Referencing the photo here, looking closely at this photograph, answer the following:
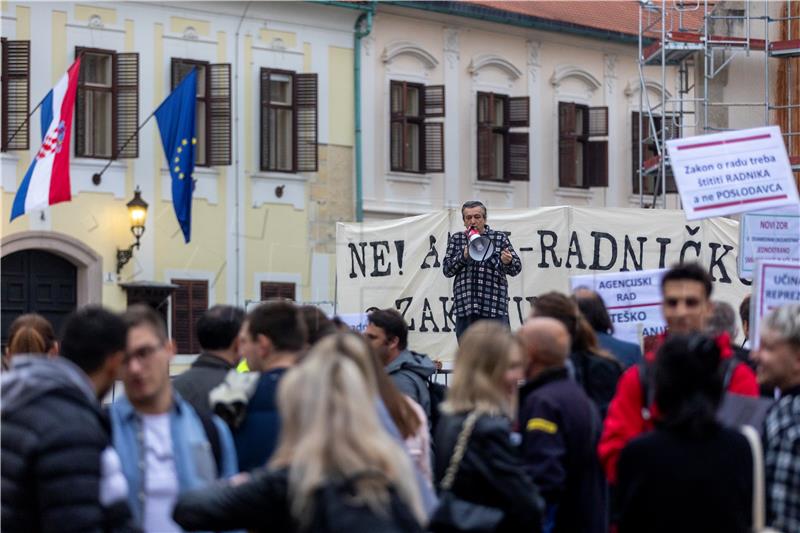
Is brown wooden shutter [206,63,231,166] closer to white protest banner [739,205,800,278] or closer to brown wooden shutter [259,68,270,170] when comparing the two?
brown wooden shutter [259,68,270,170]

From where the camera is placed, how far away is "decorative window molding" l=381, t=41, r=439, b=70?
3438 cm

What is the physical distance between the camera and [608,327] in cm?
962

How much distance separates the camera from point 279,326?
727cm

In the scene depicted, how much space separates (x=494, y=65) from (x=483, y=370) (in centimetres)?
2993

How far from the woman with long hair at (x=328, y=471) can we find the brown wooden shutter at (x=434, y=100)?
29.4 m

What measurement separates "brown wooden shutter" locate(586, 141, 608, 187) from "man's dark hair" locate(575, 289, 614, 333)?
28521 millimetres

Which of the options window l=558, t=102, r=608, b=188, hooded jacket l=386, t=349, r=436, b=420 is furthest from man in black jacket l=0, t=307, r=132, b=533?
window l=558, t=102, r=608, b=188

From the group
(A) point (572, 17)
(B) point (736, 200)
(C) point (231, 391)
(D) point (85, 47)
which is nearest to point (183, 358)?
(D) point (85, 47)

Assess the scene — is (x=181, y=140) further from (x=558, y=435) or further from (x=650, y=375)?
(x=650, y=375)

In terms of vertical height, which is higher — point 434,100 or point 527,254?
point 434,100

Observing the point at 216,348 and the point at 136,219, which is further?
the point at 136,219

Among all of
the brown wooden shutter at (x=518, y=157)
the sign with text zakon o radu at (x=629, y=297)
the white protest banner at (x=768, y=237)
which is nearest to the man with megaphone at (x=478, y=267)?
the sign with text zakon o radu at (x=629, y=297)

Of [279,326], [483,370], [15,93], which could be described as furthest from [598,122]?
[483,370]

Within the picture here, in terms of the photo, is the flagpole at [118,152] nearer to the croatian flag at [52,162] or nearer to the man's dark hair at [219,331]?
the croatian flag at [52,162]
